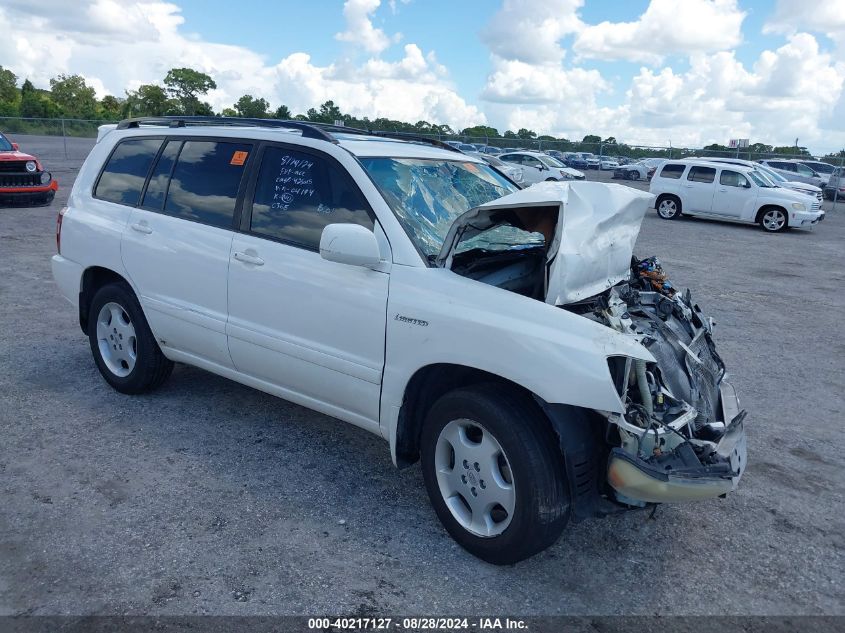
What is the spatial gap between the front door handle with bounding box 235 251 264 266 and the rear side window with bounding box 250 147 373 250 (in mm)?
147

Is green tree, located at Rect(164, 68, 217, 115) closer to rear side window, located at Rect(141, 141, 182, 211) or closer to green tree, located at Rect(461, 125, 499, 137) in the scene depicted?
green tree, located at Rect(461, 125, 499, 137)

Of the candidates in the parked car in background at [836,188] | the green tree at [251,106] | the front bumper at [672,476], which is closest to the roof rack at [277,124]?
the front bumper at [672,476]

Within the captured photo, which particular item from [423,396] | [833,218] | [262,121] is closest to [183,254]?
[262,121]

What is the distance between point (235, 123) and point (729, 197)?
16915 mm

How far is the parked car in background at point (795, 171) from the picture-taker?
29125mm

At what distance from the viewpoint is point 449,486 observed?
3.35 metres

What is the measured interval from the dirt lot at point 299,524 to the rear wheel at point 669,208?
1511cm

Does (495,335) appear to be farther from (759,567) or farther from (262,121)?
(262,121)

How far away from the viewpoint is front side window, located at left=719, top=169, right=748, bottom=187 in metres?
18.4

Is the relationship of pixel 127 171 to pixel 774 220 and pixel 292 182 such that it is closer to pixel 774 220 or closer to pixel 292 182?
pixel 292 182

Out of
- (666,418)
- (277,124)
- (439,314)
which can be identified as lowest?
(666,418)

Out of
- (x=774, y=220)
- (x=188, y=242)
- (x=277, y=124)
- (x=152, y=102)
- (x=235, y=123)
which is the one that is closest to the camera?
(x=188, y=242)

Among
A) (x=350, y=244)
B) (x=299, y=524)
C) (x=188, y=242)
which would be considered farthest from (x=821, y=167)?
(x=299, y=524)

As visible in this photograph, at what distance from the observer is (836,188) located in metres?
27.9
